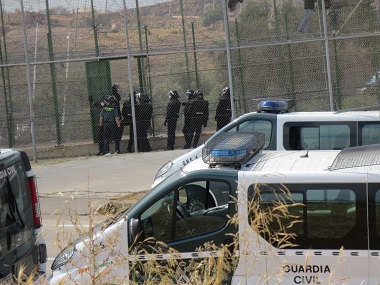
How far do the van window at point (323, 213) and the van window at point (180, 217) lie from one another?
48 cm

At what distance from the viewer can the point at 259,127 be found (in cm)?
1203

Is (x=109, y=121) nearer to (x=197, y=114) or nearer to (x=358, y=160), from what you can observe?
(x=197, y=114)

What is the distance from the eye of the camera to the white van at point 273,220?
689 centimetres

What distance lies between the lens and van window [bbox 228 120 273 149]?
464 inches

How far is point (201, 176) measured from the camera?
7324 mm

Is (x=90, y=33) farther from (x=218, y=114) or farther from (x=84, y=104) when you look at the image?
(x=218, y=114)

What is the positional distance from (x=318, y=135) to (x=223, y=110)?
30.0 ft

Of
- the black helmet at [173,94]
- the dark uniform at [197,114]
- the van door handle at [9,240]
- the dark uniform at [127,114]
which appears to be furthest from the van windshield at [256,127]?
the black helmet at [173,94]

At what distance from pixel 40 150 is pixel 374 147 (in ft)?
48.9

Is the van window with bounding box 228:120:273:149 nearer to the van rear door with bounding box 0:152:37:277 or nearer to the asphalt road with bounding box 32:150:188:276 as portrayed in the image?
the asphalt road with bounding box 32:150:188:276

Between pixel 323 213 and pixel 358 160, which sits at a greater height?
pixel 358 160

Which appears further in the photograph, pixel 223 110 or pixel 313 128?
pixel 223 110

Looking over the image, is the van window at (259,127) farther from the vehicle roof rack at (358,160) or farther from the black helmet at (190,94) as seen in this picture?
the black helmet at (190,94)

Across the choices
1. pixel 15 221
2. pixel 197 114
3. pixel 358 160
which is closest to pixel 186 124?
pixel 197 114
